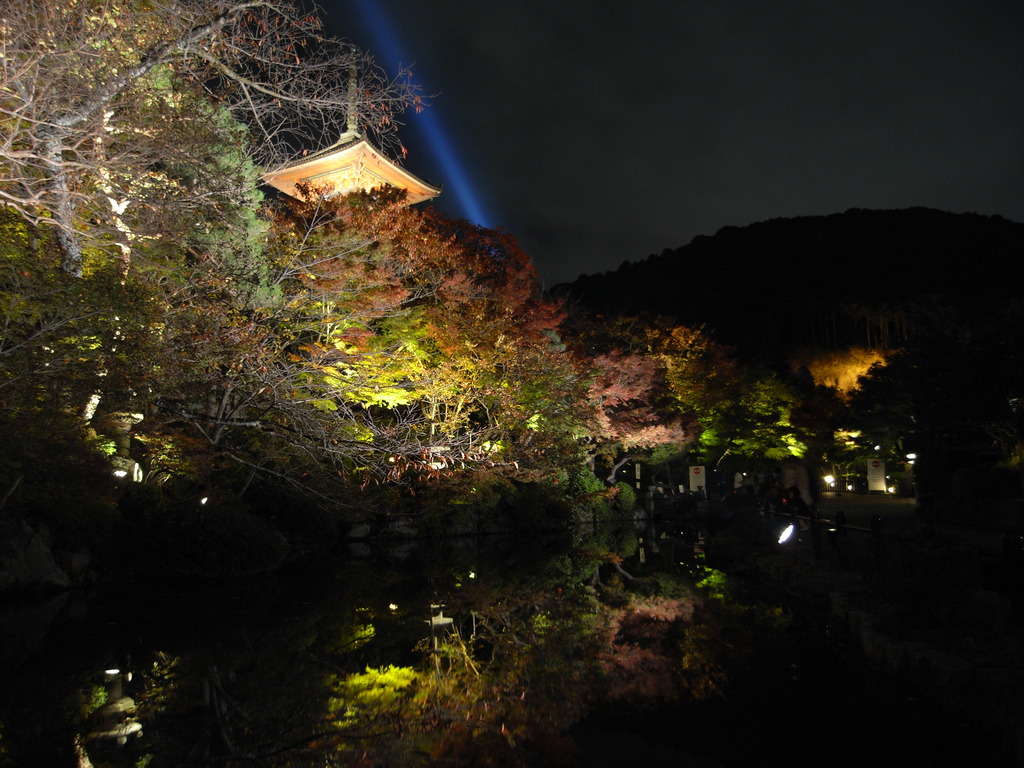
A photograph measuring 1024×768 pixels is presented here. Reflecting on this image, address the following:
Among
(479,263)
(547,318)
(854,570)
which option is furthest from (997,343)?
(479,263)

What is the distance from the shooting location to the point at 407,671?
626 centimetres

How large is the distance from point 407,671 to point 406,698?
0.80m

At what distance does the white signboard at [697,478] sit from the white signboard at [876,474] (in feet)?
26.2

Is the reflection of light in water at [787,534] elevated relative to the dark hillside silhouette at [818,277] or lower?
lower

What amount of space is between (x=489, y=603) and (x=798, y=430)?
24.7m

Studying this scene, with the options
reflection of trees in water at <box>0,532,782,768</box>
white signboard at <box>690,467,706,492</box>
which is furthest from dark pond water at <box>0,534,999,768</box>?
white signboard at <box>690,467,706,492</box>

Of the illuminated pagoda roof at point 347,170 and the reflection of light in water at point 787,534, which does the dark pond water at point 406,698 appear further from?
the illuminated pagoda roof at point 347,170

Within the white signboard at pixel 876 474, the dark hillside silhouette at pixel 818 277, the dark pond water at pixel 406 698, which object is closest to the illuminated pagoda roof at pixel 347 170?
the dark pond water at pixel 406 698

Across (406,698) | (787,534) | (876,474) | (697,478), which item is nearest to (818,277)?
(876,474)

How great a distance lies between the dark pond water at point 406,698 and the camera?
448 centimetres

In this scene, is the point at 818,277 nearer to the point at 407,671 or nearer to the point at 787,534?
the point at 787,534

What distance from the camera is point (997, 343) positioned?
1545 centimetres

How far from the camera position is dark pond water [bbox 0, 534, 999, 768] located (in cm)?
448

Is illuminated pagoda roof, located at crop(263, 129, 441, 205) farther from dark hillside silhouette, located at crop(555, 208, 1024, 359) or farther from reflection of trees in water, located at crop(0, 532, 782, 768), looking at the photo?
dark hillside silhouette, located at crop(555, 208, 1024, 359)
